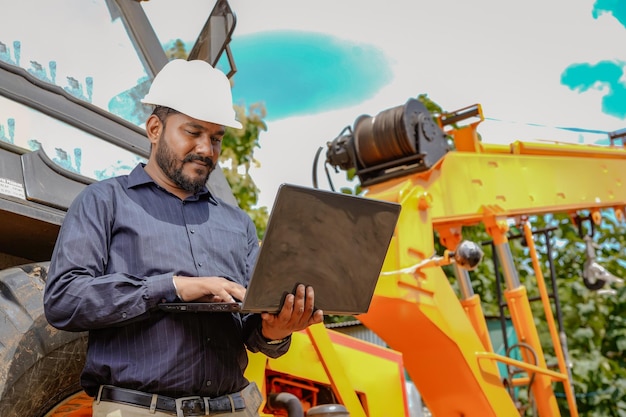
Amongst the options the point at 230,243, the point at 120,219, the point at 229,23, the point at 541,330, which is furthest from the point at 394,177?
the point at 541,330

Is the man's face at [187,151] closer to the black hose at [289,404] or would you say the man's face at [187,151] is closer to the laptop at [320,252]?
the laptop at [320,252]

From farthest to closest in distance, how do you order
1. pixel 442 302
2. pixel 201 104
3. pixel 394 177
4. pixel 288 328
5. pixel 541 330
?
pixel 541 330 < pixel 394 177 < pixel 442 302 < pixel 201 104 < pixel 288 328

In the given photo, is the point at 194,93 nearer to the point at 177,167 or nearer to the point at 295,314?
the point at 177,167

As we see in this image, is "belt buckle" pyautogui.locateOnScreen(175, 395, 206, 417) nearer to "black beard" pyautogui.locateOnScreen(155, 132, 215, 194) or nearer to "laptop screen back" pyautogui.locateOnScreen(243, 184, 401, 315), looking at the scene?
"laptop screen back" pyautogui.locateOnScreen(243, 184, 401, 315)

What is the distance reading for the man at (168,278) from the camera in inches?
76.4

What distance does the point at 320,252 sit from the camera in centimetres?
201

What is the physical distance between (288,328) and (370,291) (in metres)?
0.27

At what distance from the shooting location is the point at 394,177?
14.7ft

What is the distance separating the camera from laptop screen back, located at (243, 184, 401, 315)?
189 cm

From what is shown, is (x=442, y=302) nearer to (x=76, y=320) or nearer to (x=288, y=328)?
(x=288, y=328)

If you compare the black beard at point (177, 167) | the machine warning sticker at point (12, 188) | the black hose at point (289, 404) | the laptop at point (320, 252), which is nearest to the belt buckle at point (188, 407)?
the laptop at point (320, 252)

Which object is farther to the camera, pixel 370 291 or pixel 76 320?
pixel 370 291

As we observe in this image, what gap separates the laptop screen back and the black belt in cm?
34

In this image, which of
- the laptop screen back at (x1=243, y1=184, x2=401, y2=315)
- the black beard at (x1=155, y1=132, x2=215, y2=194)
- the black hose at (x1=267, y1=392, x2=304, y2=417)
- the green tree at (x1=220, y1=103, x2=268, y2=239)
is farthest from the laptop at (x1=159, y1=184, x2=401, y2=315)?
the green tree at (x1=220, y1=103, x2=268, y2=239)
